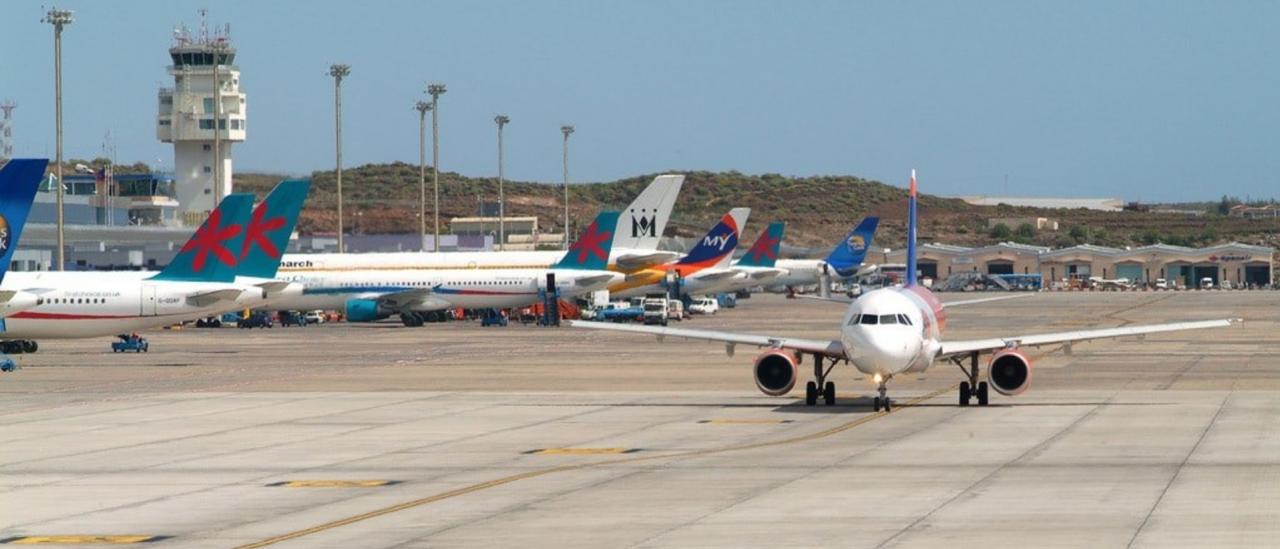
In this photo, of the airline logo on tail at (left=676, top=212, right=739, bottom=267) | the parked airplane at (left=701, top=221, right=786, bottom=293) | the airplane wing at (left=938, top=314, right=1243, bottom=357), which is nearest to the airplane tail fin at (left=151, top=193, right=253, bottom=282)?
the airplane wing at (left=938, top=314, right=1243, bottom=357)

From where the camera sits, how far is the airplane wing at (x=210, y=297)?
2474 inches

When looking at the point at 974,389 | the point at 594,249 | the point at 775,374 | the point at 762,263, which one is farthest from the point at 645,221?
the point at 775,374

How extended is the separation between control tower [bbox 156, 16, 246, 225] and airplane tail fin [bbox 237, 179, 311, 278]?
8655 cm

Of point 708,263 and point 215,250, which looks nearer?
point 215,250

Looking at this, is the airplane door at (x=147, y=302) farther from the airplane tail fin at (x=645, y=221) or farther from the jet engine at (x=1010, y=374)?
the airplane tail fin at (x=645, y=221)

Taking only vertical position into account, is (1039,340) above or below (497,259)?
below

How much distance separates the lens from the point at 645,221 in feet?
351

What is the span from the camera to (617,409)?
40219mm

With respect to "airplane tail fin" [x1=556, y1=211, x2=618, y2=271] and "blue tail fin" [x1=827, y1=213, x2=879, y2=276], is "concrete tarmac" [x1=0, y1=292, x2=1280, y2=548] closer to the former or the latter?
"airplane tail fin" [x1=556, y1=211, x2=618, y2=271]

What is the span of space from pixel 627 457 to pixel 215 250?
122 feet

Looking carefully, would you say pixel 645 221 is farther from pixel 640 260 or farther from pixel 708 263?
pixel 708 263

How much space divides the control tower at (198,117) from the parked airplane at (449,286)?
2270 inches

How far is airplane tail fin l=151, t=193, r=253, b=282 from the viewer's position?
63.9m

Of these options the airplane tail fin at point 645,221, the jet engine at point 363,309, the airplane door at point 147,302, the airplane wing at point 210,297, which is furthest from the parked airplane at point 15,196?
the airplane tail fin at point 645,221
